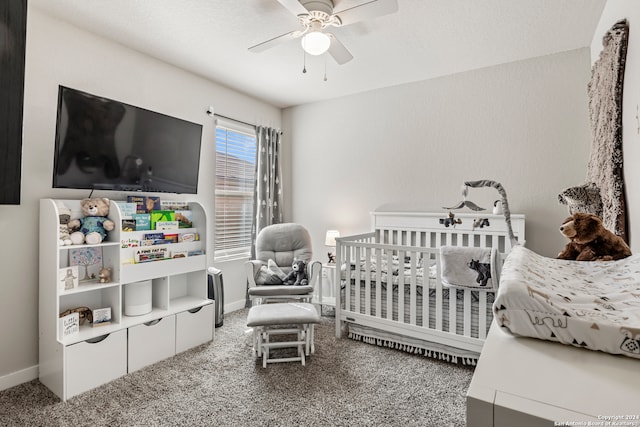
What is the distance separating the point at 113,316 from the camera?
7.72ft

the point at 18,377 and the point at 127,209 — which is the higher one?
the point at 127,209

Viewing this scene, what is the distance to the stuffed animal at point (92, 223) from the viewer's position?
2.19 m

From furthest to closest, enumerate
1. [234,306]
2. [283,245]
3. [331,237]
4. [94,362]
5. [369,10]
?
[331,237], [234,306], [283,245], [94,362], [369,10]

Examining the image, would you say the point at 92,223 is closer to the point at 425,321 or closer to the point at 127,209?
the point at 127,209

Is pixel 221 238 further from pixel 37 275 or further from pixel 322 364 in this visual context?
pixel 322 364

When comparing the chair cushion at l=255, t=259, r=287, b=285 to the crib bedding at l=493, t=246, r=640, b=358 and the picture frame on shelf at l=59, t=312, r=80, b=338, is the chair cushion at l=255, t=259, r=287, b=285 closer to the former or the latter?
the picture frame on shelf at l=59, t=312, r=80, b=338

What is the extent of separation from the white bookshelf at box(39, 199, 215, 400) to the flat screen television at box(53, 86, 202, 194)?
219 mm

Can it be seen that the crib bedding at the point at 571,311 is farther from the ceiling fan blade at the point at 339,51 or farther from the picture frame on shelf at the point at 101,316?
the picture frame on shelf at the point at 101,316

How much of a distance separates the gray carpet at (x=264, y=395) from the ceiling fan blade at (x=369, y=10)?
2222 millimetres

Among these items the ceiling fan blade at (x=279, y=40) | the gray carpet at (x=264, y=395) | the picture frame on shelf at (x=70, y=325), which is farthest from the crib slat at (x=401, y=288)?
the picture frame on shelf at (x=70, y=325)

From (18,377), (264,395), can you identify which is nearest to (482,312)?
(264,395)

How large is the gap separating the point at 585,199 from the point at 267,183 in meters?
3.03

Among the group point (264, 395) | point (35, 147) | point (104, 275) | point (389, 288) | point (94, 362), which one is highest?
point (35, 147)

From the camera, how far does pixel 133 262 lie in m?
2.42
